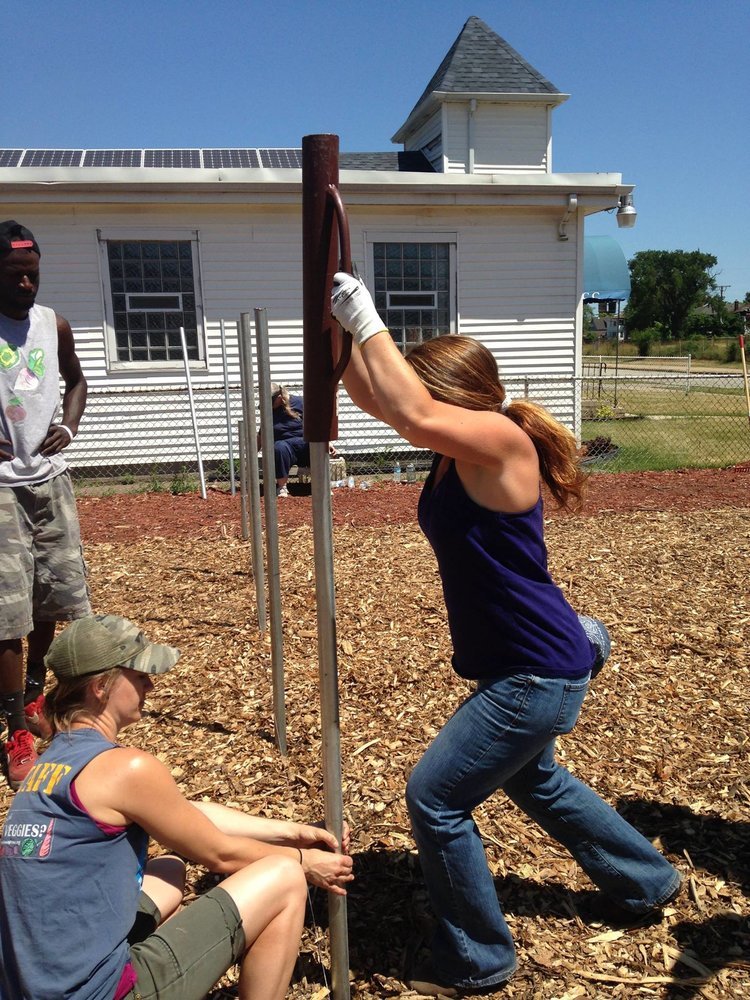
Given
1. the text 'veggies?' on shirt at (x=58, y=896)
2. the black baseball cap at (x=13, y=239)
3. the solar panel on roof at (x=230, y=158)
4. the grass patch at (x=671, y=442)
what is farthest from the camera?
the solar panel on roof at (x=230, y=158)

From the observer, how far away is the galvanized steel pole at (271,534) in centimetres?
343

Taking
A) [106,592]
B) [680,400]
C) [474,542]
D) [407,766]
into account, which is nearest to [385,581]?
[106,592]

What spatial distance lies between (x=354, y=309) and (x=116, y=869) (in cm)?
129

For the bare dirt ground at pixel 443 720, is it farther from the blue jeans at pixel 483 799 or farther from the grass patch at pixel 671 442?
the grass patch at pixel 671 442

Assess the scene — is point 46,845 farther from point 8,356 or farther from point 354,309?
point 8,356

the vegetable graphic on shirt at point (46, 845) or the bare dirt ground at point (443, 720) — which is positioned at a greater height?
the vegetable graphic on shirt at point (46, 845)

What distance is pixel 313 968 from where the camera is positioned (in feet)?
8.39

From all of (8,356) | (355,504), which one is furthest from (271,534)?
(355,504)

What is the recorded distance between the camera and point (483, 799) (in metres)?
2.30

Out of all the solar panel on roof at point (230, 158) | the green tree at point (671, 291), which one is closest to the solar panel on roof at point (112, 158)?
the solar panel on roof at point (230, 158)

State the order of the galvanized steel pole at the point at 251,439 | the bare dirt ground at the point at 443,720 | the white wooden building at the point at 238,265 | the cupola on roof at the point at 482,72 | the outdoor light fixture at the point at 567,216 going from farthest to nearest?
the cupola on roof at the point at 482,72
the outdoor light fixture at the point at 567,216
the white wooden building at the point at 238,265
the galvanized steel pole at the point at 251,439
the bare dirt ground at the point at 443,720

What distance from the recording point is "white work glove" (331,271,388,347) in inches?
74.3

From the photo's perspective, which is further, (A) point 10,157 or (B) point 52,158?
(B) point 52,158

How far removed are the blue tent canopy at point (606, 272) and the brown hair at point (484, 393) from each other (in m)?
22.1
